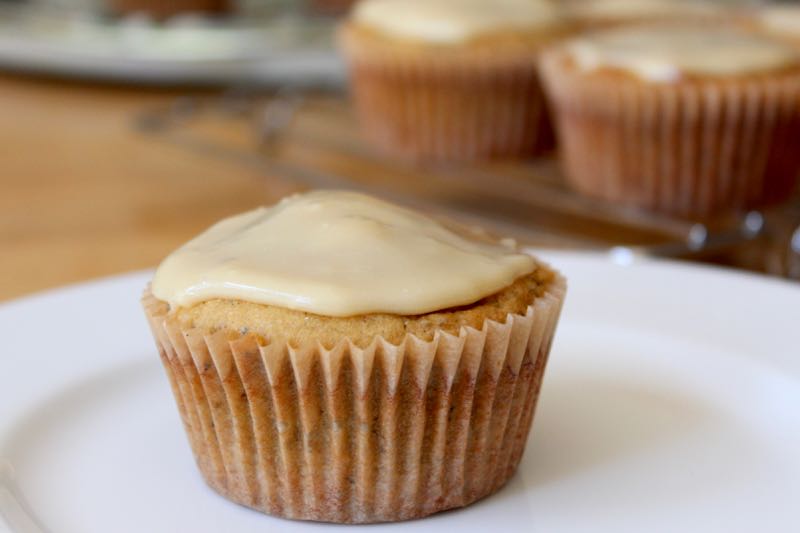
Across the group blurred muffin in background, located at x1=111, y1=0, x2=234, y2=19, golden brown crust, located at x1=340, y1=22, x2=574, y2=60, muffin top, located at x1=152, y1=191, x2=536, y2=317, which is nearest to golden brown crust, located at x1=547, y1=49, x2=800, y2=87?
golden brown crust, located at x1=340, y1=22, x2=574, y2=60

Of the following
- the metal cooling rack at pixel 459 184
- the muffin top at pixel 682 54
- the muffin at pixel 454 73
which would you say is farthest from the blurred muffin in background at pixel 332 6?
the muffin top at pixel 682 54

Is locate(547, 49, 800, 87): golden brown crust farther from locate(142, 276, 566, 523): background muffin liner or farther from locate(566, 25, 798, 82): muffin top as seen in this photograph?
locate(142, 276, 566, 523): background muffin liner

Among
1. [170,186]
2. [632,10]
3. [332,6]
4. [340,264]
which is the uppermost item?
[340,264]

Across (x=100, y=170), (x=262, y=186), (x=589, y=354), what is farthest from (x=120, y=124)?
(x=589, y=354)

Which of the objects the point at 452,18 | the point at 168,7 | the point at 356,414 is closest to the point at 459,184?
the point at 452,18

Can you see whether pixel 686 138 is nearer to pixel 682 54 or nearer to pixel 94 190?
pixel 682 54

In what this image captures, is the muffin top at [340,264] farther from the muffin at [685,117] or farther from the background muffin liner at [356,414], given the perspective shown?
the muffin at [685,117]
